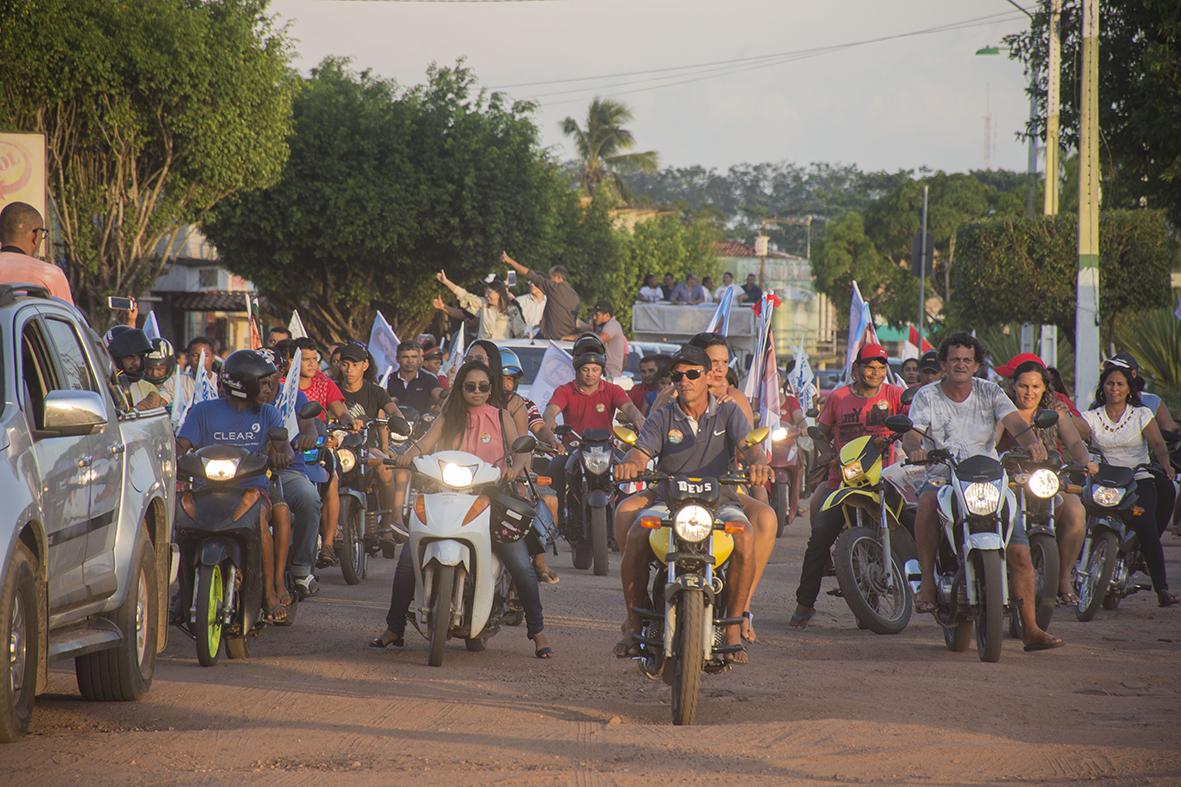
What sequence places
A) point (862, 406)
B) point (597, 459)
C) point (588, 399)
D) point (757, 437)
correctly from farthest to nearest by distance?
point (588, 399)
point (597, 459)
point (862, 406)
point (757, 437)

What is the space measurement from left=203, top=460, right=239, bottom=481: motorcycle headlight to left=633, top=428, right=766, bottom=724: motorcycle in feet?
8.04

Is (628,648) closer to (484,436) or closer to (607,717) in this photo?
(607,717)

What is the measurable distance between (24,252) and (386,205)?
111ft

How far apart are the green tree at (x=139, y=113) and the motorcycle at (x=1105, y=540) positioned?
22.5 metres

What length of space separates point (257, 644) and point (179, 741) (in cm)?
319

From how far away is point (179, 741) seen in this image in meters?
7.28

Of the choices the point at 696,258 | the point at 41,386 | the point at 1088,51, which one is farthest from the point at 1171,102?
the point at 696,258

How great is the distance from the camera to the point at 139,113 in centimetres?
3300

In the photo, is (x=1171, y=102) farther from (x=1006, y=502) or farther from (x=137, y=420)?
(x=137, y=420)

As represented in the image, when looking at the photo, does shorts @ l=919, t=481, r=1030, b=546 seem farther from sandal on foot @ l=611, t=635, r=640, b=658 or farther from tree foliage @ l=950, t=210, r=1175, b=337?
tree foliage @ l=950, t=210, r=1175, b=337

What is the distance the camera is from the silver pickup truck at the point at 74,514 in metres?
6.70

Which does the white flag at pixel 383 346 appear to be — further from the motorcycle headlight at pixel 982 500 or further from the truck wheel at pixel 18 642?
the truck wheel at pixel 18 642

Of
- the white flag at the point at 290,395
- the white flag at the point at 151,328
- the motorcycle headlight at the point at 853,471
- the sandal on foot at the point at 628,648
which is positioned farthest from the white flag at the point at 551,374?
the sandal on foot at the point at 628,648


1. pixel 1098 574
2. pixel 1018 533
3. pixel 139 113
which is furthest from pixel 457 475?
pixel 139 113
